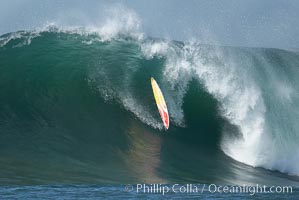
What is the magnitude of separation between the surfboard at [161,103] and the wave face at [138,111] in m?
0.13

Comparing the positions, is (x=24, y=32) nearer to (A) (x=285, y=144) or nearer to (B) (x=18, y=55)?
(B) (x=18, y=55)

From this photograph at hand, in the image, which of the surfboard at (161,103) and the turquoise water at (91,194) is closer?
the turquoise water at (91,194)

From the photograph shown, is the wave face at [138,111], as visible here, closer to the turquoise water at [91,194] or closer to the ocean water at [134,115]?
the ocean water at [134,115]

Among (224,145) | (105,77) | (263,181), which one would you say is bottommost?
(263,181)

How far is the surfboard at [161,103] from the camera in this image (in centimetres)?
1388

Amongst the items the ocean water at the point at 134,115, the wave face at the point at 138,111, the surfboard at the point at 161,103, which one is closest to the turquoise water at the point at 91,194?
the ocean water at the point at 134,115

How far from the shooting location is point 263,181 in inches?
438

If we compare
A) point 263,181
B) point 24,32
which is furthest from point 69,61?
point 263,181

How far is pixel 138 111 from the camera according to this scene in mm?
14125

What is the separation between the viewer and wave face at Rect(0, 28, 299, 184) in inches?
Result: 429

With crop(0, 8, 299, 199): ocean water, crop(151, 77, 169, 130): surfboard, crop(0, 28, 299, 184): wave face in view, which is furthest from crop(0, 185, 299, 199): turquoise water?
crop(151, 77, 169, 130): surfboard

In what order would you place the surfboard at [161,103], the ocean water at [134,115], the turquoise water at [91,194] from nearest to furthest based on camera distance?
the turquoise water at [91,194]
the ocean water at [134,115]
the surfboard at [161,103]

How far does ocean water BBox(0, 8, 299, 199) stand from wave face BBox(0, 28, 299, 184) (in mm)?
26

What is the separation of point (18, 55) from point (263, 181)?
7.75 meters
